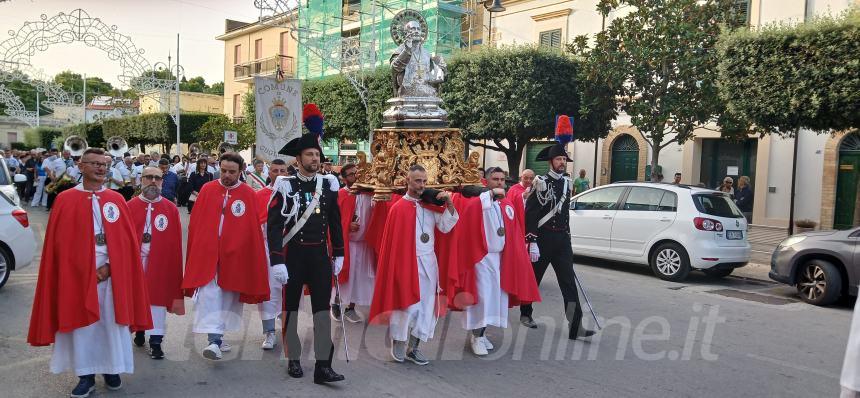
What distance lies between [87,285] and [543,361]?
3665mm

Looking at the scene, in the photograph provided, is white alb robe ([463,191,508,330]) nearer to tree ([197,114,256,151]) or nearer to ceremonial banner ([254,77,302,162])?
ceremonial banner ([254,77,302,162])

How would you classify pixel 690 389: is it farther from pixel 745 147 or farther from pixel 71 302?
pixel 745 147

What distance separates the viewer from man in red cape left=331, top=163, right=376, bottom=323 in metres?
7.41

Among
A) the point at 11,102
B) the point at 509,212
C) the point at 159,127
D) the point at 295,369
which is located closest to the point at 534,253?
the point at 509,212

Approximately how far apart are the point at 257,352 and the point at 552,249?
299 cm

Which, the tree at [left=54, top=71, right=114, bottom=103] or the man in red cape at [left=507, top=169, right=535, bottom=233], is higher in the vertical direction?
the tree at [left=54, top=71, right=114, bottom=103]

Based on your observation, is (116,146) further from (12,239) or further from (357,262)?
(357,262)

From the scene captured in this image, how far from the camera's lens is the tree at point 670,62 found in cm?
1455

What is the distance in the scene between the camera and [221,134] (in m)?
31.9

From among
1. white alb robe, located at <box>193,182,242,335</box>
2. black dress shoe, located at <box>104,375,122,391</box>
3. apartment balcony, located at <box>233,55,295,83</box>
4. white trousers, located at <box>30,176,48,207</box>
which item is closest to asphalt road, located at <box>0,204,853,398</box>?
black dress shoe, located at <box>104,375,122,391</box>

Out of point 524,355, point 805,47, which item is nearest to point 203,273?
point 524,355

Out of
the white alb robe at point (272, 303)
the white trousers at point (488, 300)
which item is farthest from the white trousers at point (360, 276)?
the white trousers at point (488, 300)

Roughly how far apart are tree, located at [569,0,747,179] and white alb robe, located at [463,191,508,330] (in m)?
9.46

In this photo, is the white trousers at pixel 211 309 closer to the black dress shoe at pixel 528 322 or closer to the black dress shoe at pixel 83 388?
the black dress shoe at pixel 83 388
